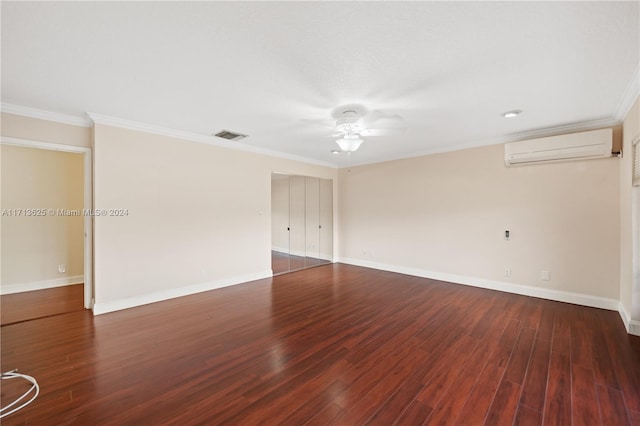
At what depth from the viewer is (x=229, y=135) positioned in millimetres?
4203

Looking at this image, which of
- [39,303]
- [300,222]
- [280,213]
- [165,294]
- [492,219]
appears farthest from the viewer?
[300,222]

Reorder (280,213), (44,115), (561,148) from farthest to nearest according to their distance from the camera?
(280,213) → (561,148) → (44,115)

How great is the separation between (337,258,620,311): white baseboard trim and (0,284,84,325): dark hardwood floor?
5493 millimetres

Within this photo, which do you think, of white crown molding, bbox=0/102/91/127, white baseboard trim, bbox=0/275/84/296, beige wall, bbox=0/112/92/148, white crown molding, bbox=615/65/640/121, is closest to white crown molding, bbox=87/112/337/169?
white crown molding, bbox=0/102/91/127

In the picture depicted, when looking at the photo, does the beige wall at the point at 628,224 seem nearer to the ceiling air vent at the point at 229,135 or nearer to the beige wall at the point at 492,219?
the beige wall at the point at 492,219

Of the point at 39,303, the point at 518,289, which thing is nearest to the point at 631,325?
the point at 518,289

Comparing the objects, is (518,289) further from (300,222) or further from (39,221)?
(39,221)

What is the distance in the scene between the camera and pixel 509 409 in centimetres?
177

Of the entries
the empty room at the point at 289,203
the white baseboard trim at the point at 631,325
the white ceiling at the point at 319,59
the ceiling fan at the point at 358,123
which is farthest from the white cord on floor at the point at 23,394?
the white baseboard trim at the point at 631,325

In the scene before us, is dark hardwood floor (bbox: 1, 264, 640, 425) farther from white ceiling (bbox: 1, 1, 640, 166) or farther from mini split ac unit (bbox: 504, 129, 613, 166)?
white ceiling (bbox: 1, 1, 640, 166)

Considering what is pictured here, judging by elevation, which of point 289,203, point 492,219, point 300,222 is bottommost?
point 300,222

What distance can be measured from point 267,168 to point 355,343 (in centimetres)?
367

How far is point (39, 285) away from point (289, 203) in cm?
463

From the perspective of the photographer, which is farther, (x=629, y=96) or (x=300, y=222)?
(x=300, y=222)
